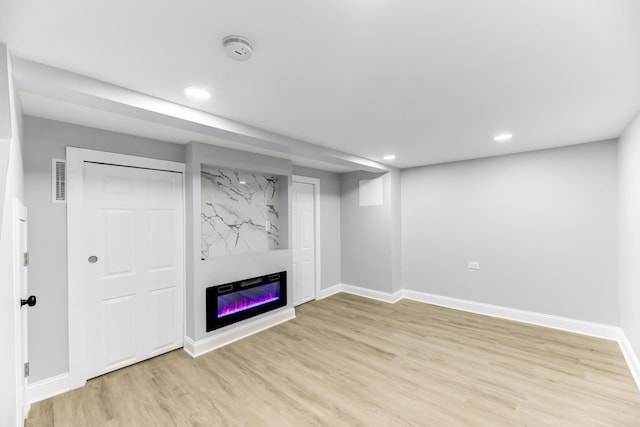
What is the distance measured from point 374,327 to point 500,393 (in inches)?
64.1

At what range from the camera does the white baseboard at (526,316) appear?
338 cm

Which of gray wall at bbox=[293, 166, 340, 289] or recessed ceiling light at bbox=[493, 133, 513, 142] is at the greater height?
recessed ceiling light at bbox=[493, 133, 513, 142]

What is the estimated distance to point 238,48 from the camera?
1.44 metres

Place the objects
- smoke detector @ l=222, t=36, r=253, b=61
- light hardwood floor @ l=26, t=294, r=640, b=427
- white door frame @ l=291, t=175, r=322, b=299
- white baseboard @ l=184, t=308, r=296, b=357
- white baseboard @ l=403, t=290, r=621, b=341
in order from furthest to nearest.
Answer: white door frame @ l=291, t=175, r=322, b=299 < white baseboard @ l=403, t=290, r=621, b=341 < white baseboard @ l=184, t=308, r=296, b=357 < light hardwood floor @ l=26, t=294, r=640, b=427 < smoke detector @ l=222, t=36, r=253, b=61

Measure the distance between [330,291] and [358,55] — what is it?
4405 mm

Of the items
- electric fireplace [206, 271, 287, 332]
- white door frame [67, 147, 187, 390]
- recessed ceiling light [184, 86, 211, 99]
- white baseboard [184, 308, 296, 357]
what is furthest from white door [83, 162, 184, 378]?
recessed ceiling light [184, 86, 211, 99]

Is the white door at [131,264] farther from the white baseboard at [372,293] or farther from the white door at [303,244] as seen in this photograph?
the white baseboard at [372,293]

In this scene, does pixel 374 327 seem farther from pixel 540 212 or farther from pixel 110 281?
pixel 110 281

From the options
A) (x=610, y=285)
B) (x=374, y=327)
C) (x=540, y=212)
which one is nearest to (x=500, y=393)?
(x=374, y=327)

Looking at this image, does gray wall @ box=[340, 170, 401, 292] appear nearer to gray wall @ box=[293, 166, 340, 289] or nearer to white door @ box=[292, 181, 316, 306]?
gray wall @ box=[293, 166, 340, 289]

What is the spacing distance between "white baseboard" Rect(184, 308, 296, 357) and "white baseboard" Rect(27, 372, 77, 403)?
986 millimetres

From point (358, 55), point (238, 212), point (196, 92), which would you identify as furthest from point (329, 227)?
point (358, 55)

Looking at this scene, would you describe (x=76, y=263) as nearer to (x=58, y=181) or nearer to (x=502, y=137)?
(x=58, y=181)

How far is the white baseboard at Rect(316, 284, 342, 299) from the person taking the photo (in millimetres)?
5113
